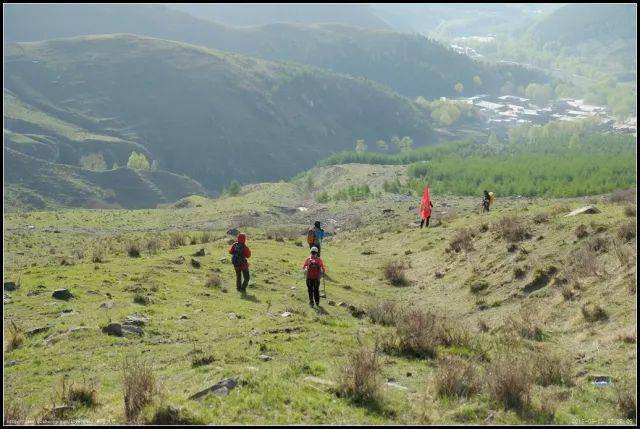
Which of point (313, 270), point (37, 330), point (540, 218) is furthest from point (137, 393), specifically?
point (540, 218)

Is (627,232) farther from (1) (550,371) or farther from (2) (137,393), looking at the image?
(2) (137,393)

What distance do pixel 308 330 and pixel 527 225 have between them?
751 inches

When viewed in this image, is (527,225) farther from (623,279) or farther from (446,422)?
(446,422)

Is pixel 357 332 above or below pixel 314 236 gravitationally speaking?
above

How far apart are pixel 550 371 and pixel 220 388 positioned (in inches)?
303

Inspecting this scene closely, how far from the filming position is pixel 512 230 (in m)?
33.4

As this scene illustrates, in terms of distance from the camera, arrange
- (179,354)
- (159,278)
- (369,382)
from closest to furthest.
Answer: (369,382) → (179,354) → (159,278)

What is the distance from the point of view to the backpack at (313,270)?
24.3 meters

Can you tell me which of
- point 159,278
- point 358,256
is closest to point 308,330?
point 159,278

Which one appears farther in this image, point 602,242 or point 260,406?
point 602,242

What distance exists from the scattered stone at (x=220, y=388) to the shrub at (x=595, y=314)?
40.7ft

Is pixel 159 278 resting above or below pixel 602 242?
below

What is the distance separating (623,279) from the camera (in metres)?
21.6

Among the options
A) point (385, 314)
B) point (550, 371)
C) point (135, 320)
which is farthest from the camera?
point (385, 314)
